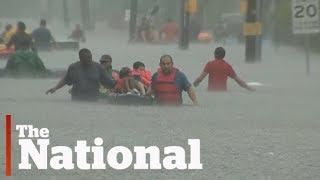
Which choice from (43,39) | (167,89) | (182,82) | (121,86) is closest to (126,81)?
(121,86)

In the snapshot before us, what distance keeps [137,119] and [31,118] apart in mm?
1498

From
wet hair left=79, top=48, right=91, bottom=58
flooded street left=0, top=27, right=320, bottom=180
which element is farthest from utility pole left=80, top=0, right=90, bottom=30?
wet hair left=79, top=48, right=91, bottom=58

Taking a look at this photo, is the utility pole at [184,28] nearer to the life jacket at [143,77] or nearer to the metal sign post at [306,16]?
the metal sign post at [306,16]

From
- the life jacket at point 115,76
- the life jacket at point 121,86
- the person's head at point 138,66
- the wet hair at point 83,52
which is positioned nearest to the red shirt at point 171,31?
the life jacket at point 115,76

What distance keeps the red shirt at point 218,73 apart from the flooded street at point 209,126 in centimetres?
31

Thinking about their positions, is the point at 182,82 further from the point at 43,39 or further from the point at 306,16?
the point at 43,39

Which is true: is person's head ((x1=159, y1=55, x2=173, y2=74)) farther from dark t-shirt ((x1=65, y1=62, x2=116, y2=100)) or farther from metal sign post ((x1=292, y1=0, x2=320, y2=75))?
metal sign post ((x1=292, y1=0, x2=320, y2=75))

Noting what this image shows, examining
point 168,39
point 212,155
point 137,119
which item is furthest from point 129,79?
point 168,39

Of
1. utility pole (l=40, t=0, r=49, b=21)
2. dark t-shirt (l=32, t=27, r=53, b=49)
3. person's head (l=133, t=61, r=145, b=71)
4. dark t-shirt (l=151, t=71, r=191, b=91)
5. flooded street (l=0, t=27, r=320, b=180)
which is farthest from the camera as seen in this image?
utility pole (l=40, t=0, r=49, b=21)

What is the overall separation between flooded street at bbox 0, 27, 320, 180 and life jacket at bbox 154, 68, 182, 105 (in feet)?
0.87

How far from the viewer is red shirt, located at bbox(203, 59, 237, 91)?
21.4 m

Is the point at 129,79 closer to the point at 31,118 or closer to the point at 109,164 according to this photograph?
the point at 31,118

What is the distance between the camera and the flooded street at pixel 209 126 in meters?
10.7

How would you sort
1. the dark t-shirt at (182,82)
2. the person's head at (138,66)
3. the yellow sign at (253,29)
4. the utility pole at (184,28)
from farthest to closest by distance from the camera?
1. the utility pole at (184,28)
2. the yellow sign at (253,29)
3. the person's head at (138,66)
4. the dark t-shirt at (182,82)
